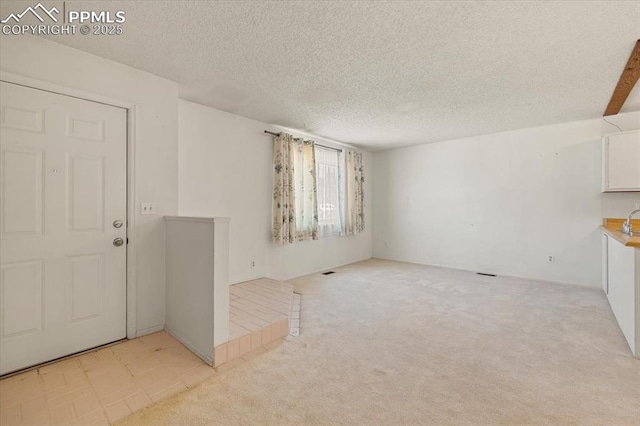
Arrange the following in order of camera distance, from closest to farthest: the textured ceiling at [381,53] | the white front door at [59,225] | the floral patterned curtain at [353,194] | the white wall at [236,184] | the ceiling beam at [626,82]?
the textured ceiling at [381,53]
the white front door at [59,225]
the ceiling beam at [626,82]
the white wall at [236,184]
the floral patterned curtain at [353,194]

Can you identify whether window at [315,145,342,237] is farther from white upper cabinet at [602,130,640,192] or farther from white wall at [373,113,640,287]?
white upper cabinet at [602,130,640,192]

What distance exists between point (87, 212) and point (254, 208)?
2097 millimetres

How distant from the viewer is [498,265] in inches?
193

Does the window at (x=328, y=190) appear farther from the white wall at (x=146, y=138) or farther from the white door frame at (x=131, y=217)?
the white door frame at (x=131, y=217)

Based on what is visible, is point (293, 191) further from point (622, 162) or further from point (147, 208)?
point (622, 162)

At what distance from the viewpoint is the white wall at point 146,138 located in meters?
2.27

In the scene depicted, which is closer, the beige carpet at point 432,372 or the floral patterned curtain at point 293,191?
the beige carpet at point 432,372

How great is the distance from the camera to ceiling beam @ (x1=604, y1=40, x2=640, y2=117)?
2.41 m

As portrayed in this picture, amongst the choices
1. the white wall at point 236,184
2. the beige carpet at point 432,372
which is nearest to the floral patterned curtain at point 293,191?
the white wall at point 236,184

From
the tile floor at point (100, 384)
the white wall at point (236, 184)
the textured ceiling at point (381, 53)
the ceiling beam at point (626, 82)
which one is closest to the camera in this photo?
the tile floor at point (100, 384)

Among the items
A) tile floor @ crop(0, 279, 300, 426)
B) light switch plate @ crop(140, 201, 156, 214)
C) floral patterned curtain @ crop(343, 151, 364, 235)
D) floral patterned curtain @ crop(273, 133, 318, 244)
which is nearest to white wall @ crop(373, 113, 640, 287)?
floral patterned curtain @ crop(343, 151, 364, 235)

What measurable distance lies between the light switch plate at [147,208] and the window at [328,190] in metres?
2.94

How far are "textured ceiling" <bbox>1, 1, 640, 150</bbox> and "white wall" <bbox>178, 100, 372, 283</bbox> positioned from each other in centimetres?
33

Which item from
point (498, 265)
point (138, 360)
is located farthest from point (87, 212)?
point (498, 265)
